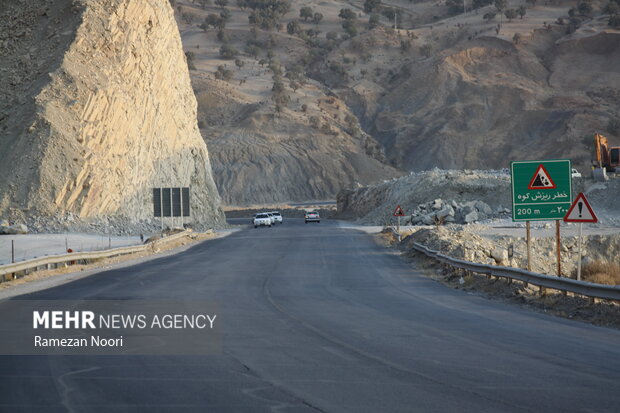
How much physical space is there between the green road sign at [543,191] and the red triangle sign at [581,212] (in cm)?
221

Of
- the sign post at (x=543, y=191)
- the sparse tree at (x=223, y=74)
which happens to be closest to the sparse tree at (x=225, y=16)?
the sparse tree at (x=223, y=74)

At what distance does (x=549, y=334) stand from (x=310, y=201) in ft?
355

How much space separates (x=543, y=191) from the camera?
19.6 metres

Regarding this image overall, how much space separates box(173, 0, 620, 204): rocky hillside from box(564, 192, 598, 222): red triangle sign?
90.1 metres

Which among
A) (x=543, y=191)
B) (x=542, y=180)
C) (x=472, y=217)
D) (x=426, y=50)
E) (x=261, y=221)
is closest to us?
(x=542, y=180)

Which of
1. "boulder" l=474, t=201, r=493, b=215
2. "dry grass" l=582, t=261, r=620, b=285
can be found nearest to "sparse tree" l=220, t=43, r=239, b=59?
"boulder" l=474, t=201, r=493, b=215

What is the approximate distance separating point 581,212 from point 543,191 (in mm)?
3218

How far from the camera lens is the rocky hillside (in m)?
118

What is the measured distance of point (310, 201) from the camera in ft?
395

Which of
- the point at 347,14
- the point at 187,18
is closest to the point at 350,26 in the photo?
the point at 347,14

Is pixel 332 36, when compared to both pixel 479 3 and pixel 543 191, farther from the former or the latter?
pixel 543 191

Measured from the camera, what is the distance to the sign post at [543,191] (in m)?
19.3

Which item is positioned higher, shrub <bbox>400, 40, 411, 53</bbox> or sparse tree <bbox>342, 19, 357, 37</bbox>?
sparse tree <bbox>342, 19, 357, 37</bbox>

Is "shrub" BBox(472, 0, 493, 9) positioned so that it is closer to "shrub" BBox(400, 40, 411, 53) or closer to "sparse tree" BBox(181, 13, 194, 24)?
"shrub" BBox(400, 40, 411, 53)
